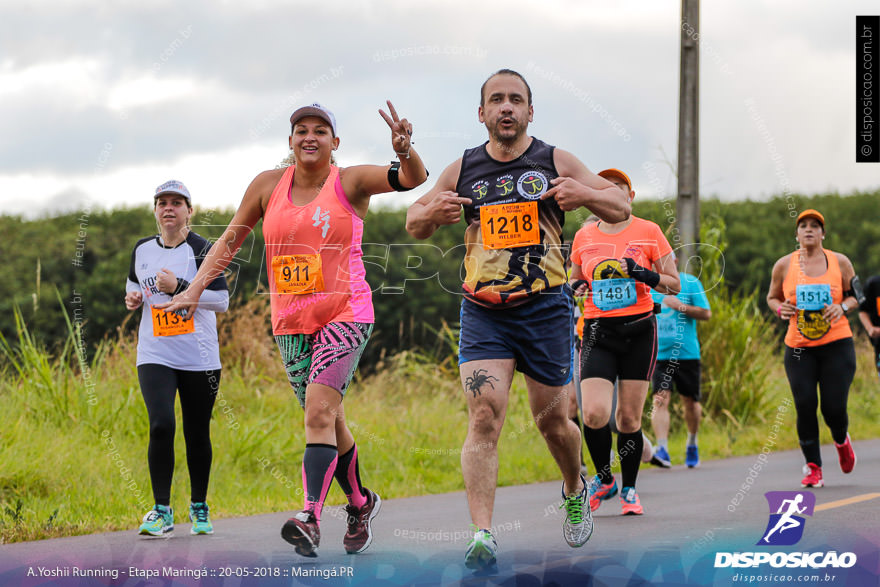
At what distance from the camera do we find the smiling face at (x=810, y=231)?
862 cm

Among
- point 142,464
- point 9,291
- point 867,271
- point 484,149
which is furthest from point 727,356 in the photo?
point 867,271

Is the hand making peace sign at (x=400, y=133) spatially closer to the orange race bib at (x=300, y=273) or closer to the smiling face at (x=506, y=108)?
the smiling face at (x=506, y=108)

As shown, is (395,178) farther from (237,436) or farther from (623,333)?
(237,436)

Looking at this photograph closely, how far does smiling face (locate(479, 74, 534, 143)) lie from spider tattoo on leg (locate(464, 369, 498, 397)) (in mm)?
1115

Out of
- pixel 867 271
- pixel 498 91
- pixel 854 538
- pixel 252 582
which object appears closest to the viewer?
pixel 252 582

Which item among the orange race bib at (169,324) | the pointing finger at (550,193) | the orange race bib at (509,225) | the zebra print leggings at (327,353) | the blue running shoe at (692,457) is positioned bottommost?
the blue running shoe at (692,457)

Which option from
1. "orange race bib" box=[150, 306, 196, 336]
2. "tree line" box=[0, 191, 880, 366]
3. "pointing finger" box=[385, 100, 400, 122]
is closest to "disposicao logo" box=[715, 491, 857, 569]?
"pointing finger" box=[385, 100, 400, 122]

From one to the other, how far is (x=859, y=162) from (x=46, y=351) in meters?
7.61

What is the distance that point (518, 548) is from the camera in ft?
19.5

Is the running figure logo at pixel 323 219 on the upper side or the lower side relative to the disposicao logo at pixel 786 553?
upper

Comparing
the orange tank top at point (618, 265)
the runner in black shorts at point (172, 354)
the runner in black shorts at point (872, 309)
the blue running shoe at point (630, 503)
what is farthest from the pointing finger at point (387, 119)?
the runner in black shorts at point (872, 309)

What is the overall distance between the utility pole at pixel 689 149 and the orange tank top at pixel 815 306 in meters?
4.44

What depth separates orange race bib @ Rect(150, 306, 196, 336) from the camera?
657cm

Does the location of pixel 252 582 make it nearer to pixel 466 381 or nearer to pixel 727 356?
pixel 466 381
